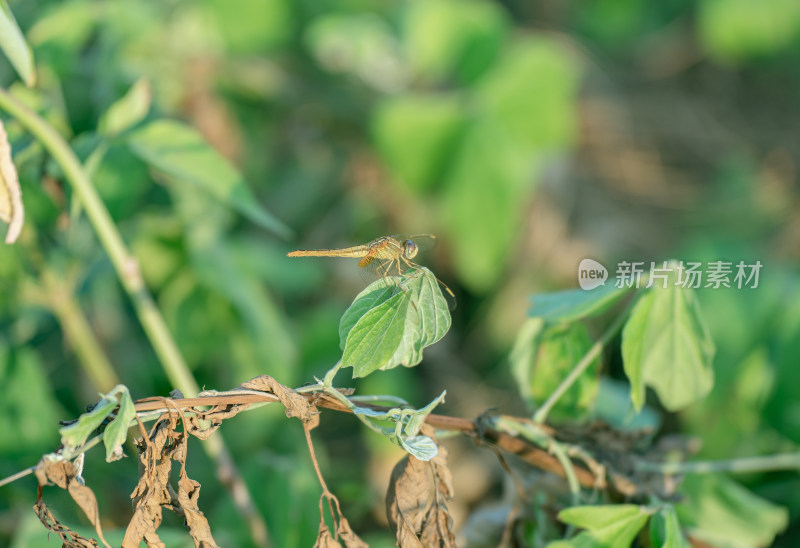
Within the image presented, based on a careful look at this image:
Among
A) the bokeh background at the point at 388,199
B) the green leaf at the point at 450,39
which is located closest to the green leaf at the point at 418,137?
the bokeh background at the point at 388,199

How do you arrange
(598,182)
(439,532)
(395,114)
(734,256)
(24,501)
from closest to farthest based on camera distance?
(439,532)
(24,501)
(734,256)
(395,114)
(598,182)

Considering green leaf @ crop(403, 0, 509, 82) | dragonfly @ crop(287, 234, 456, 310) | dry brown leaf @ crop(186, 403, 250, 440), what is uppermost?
green leaf @ crop(403, 0, 509, 82)

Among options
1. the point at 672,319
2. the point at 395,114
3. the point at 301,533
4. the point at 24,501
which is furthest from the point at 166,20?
the point at 672,319

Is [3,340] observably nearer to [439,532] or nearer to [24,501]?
[24,501]

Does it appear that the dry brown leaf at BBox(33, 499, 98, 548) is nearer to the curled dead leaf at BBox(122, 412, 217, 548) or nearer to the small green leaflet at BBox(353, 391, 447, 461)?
the curled dead leaf at BBox(122, 412, 217, 548)

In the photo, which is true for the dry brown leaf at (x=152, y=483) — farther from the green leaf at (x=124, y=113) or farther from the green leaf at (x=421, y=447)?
the green leaf at (x=124, y=113)

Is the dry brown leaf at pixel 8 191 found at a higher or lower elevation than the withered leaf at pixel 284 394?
higher

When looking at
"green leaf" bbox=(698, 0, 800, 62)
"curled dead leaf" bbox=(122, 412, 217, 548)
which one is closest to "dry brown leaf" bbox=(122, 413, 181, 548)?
"curled dead leaf" bbox=(122, 412, 217, 548)
